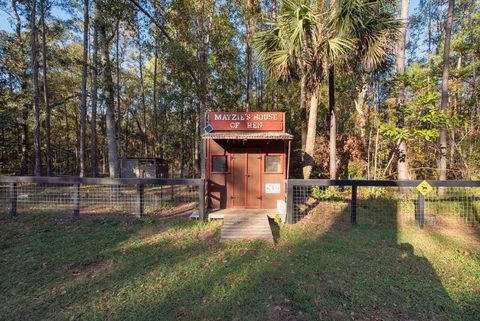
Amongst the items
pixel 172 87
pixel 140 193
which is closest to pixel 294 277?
pixel 140 193

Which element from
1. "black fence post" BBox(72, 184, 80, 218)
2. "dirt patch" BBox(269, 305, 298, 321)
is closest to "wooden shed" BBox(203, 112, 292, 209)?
"black fence post" BBox(72, 184, 80, 218)

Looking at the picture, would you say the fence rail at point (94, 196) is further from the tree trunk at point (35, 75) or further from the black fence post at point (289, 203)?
the tree trunk at point (35, 75)

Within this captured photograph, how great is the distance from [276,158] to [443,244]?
4334mm

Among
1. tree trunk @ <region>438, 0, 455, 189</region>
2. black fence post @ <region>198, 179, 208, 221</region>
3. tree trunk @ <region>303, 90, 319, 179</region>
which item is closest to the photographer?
black fence post @ <region>198, 179, 208, 221</region>

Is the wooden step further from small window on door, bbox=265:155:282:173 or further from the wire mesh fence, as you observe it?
small window on door, bbox=265:155:282:173

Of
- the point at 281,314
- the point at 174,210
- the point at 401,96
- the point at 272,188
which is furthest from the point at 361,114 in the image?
the point at 281,314

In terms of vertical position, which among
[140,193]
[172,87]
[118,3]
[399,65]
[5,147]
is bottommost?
[140,193]

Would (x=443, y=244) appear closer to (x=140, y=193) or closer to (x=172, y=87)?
(x=140, y=193)

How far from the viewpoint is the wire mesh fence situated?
6.40 metres

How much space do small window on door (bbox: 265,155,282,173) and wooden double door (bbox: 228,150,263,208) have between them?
0.66 ft

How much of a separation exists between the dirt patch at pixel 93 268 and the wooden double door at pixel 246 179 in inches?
152

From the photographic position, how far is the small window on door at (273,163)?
7.59 m

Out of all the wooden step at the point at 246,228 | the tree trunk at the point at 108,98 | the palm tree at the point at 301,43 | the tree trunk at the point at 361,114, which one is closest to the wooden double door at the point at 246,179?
the wooden step at the point at 246,228

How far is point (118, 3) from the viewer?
35.8 feet
